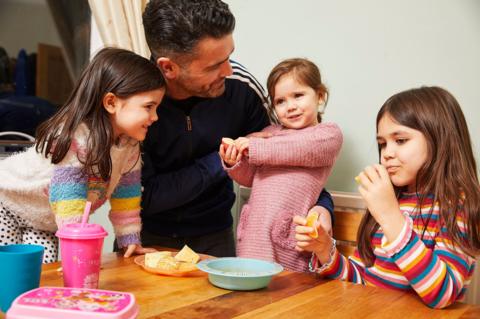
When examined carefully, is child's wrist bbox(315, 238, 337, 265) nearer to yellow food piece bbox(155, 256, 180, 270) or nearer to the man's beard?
yellow food piece bbox(155, 256, 180, 270)

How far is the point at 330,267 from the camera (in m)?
1.32

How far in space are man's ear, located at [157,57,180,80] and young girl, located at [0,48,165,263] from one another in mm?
219

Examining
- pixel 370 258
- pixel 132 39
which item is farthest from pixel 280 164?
pixel 132 39

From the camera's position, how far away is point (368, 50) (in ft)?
6.20

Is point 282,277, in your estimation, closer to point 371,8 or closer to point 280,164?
point 280,164

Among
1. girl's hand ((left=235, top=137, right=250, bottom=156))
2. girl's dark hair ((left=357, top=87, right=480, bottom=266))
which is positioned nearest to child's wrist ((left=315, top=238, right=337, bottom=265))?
girl's dark hair ((left=357, top=87, right=480, bottom=266))

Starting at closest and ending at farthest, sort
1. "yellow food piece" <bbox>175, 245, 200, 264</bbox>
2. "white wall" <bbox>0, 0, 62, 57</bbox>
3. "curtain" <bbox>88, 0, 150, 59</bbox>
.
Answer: "yellow food piece" <bbox>175, 245, 200, 264</bbox> < "curtain" <bbox>88, 0, 150, 59</bbox> < "white wall" <bbox>0, 0, 62, 57</bbox>

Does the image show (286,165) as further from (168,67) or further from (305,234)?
(168,67)

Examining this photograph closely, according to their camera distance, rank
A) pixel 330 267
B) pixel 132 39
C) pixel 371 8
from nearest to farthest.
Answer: pixel 330 267 < pixel 371 8 < pixel 132 39

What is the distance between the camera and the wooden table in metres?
1.01

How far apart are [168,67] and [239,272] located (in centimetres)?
84

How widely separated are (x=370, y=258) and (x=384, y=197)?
26 cm

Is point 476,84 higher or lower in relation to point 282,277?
higher

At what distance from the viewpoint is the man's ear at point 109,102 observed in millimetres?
1453
